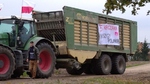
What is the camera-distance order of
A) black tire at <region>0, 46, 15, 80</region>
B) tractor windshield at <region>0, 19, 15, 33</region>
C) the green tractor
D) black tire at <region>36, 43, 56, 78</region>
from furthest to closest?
black tire at <region>36, 43, 56, 78</region>
tractor windshield at <region>0, 19, 15, 33</region>
the green tractor
black tire at <region>0, 46, 15, 80</region>

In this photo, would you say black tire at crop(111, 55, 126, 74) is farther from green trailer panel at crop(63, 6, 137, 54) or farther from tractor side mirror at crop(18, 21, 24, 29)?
tractor side mirror at crop(18, 21, 24, 29)

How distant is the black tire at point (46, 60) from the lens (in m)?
14.4

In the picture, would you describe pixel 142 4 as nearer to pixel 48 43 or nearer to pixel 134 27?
pixel 48 43

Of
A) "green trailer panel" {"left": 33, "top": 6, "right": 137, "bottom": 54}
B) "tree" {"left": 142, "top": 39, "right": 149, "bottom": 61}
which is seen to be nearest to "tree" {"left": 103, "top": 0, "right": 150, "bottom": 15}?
"green trailer panel" {"left": 33, "top": 6, "right": 137, "bottom": 54}

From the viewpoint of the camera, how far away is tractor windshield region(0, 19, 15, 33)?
14.0 meters

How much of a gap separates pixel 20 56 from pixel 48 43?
174 cm

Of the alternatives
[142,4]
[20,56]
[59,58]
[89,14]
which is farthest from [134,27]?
[20,56]

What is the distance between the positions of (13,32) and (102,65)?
19.1 feet

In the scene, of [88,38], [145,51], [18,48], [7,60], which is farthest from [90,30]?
[145,51]

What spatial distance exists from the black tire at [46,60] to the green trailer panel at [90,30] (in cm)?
126

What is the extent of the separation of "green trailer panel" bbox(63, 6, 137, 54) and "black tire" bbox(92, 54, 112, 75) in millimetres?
457

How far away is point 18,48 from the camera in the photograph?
46.2 feet

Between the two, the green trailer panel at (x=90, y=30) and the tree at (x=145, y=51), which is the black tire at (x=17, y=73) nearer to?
the green trailer panel at (x=90, y=30)

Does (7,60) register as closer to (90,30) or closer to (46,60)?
(46,60)
